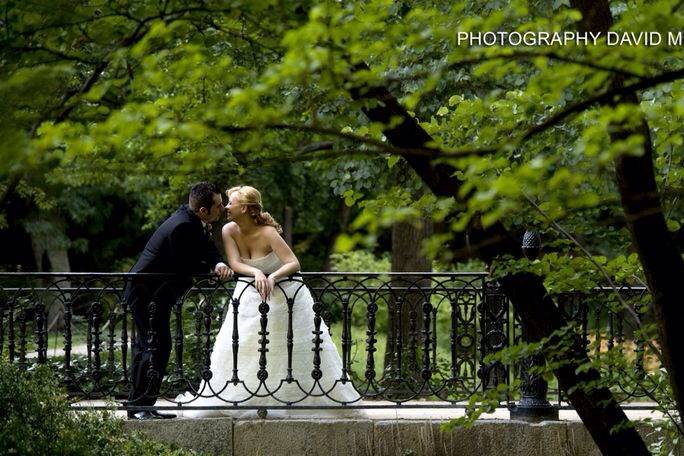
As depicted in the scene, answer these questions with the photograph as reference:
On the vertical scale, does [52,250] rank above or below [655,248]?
above

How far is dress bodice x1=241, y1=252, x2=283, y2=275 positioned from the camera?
9086 mm

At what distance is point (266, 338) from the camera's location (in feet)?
29.3

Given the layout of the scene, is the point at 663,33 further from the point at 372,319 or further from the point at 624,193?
the point at 372,319

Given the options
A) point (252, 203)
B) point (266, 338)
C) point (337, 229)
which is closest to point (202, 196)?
point (252, 203)

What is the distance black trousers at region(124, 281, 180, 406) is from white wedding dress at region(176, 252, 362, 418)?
0.86ft

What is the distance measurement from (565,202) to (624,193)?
59 cm

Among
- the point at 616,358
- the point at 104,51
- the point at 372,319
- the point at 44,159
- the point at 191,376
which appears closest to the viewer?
the point at 44,159

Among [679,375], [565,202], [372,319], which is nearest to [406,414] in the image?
[372,319]

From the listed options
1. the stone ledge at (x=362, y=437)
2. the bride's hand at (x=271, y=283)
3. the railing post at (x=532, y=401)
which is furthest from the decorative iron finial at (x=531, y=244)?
the bride's hand at (x=271, y=283)

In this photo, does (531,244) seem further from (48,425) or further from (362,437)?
(48,425)

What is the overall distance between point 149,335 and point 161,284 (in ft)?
1.34

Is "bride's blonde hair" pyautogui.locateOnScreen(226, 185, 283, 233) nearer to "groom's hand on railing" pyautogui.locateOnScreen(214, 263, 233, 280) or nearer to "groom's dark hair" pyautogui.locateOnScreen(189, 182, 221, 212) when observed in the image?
"groom's dark hair" pyautogui.locateOnScreen(189, 182, 221, 212)

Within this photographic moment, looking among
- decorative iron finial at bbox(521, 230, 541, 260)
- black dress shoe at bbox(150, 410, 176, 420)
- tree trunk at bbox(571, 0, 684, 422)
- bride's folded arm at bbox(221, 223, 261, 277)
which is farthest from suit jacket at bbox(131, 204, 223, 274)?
tree trunk at bbox(571, 0, 684, 422)

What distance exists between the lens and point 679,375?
16.6ft
